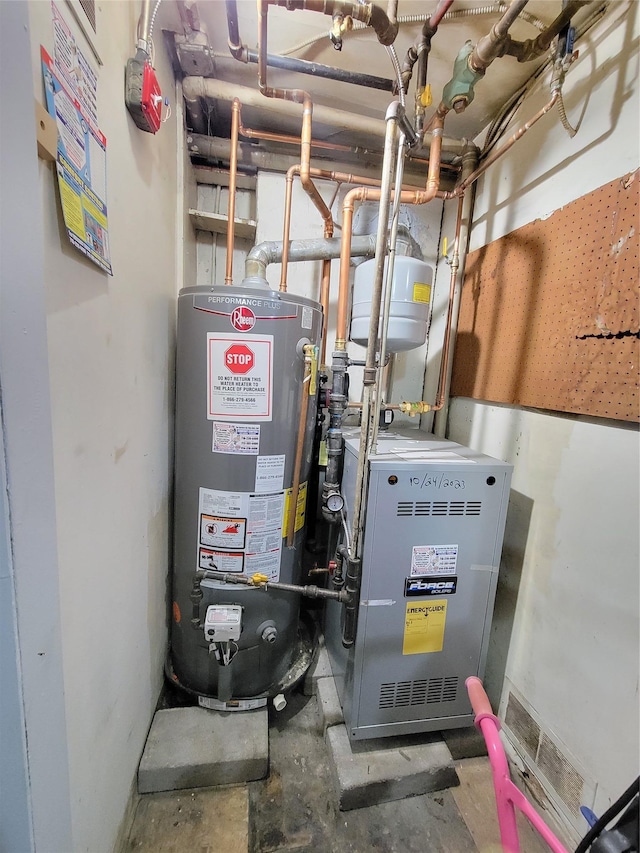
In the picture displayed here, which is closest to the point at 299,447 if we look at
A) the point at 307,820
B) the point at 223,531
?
the point at 223,531

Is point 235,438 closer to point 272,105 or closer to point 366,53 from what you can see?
point 272,105

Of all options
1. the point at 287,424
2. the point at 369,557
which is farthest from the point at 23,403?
the point at 369,557

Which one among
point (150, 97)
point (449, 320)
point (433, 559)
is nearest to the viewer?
point (150, 97)

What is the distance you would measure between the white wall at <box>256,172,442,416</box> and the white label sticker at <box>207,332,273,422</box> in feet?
2.66

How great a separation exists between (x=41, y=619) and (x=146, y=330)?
0.78 metres

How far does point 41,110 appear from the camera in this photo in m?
0.53

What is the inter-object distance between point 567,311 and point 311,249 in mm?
1067

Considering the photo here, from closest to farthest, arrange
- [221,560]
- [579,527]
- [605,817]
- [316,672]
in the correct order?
1. [605,817]
2. [579,527]
3. [221,560]
4. [316,672]

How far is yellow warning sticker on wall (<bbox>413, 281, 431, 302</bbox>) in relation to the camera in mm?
1312

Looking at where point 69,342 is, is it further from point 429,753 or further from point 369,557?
point 429,753

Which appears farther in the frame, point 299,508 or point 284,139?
point 284,139

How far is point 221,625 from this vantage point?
1.17 meters

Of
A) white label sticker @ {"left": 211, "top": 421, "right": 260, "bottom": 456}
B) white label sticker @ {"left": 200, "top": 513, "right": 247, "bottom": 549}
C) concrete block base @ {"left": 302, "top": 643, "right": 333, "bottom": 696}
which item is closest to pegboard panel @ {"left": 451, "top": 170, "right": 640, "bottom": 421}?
white label sticker @ {"left": 211, "top": 421, "right": 260, "bottom": 456}

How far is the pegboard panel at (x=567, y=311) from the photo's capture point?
899 mm
